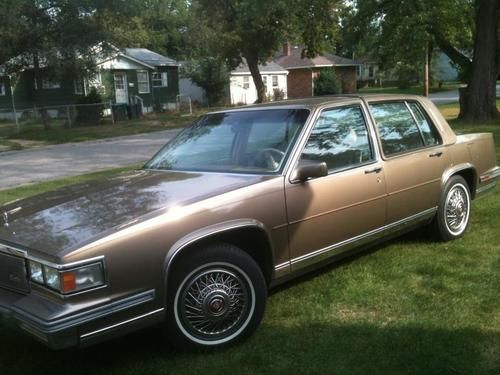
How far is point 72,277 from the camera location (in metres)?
3.07

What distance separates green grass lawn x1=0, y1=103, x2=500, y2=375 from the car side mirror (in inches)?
39.3

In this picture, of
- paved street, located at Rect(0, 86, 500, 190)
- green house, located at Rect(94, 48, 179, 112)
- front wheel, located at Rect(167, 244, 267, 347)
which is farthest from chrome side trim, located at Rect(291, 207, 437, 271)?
green house, located at Rect(94, 48, 179, 112)

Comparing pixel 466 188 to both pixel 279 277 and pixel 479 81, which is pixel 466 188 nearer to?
pixel 279 277

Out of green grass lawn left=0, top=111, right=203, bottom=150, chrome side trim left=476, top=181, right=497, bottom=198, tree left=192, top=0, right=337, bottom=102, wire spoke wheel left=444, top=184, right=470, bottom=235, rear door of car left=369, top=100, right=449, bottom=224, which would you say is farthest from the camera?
tree left=192, top=0, right=337, bottom=102

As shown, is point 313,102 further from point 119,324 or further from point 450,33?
point 450,33

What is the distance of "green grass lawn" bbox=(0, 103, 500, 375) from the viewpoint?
348 centimetres

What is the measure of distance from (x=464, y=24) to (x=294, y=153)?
63.0ft

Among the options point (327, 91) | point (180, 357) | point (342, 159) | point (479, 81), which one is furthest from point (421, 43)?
point (327, 91)

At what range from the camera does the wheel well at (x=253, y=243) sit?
12.1 feet

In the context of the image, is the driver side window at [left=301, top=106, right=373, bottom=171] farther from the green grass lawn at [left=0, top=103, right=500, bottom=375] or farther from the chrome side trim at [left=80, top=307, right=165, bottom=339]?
the chrome side trim at [left=80, top=307, right=165, bottom=339]

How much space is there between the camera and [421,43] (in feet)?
62.5

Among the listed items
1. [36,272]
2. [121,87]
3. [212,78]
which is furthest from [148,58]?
[36,272]

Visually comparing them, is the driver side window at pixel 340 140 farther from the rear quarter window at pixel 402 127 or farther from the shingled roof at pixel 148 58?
the shingled roof at pixel 148 58

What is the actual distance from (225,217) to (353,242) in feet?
4.51
